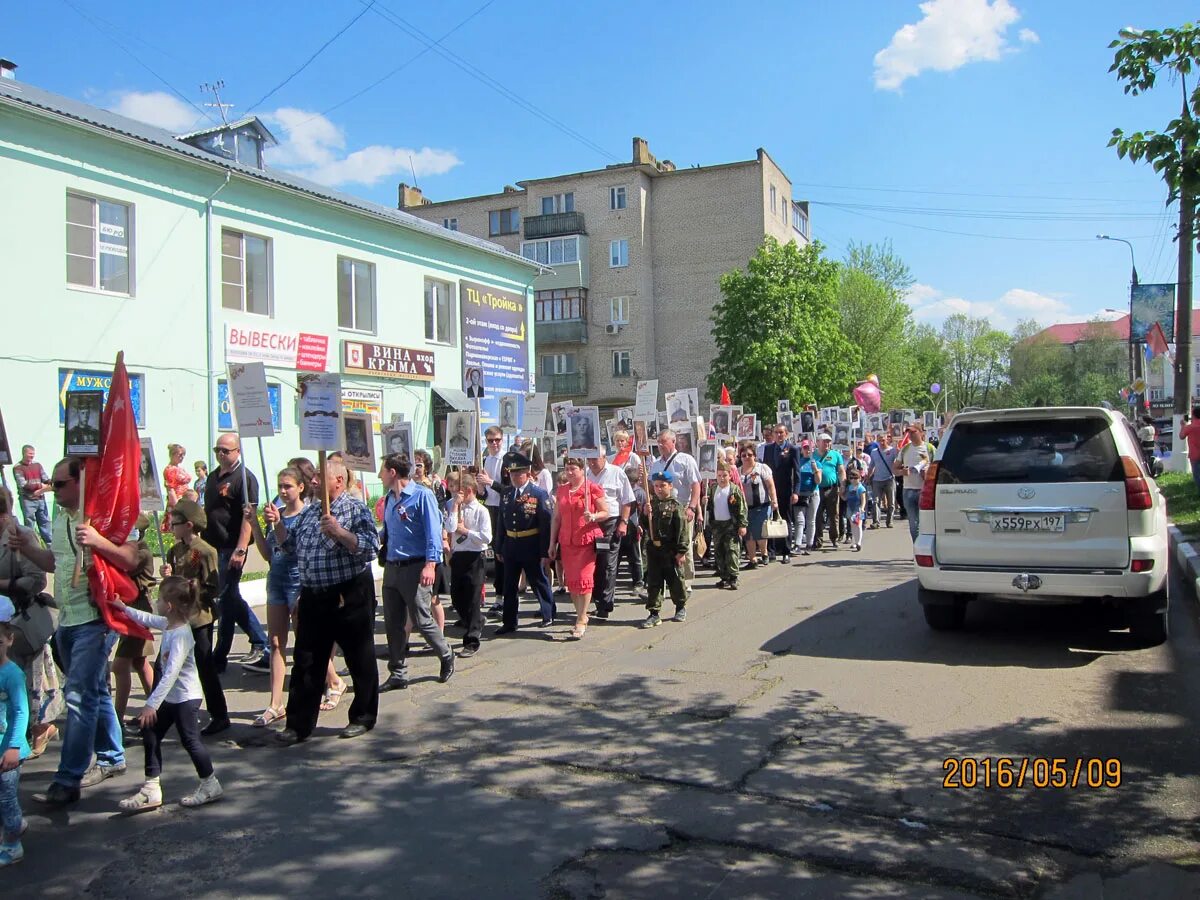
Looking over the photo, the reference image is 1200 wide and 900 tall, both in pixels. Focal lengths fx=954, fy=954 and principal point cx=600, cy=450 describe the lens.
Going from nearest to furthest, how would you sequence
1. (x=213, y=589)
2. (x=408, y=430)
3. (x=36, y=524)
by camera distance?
(x=213, y=589)
(x=408, y=430)
(x=36, y=524)

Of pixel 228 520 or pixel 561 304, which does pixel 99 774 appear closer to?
pixel 228 520

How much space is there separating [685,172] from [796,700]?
158 feet

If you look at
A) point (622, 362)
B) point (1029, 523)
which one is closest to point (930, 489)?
point (1029, 523)

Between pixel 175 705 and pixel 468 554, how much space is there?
378 cm

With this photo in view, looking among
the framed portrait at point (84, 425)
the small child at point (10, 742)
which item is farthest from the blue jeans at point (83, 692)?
the framed portrait at point (84, 425)

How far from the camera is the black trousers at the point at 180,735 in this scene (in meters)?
5.01

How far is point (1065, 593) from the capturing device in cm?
751

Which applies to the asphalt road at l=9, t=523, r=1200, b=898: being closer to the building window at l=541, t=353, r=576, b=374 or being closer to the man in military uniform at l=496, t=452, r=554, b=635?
the man in military uniform at l=496, t=452, r=554, b=635

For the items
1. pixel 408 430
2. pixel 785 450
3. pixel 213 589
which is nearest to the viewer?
pixel 213 589

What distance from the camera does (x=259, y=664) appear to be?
326 inches

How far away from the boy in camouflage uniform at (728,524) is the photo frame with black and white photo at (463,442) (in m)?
3.07

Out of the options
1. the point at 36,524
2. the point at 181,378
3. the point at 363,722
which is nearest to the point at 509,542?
the point at 363,722

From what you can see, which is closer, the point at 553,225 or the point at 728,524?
the point at 728,524

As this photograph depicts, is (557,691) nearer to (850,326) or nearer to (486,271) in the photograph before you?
(486,271)
